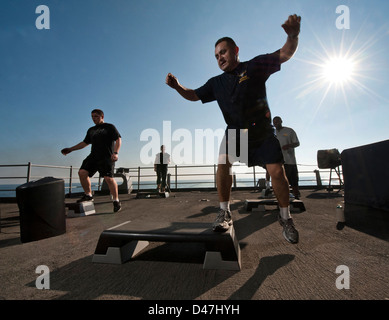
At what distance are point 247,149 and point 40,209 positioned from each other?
2.11 meters

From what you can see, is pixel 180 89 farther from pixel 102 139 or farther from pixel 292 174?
pixel 292 174

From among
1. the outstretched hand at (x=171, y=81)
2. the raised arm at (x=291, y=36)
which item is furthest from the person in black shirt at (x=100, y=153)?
the raised arm at (x=291, y=36)

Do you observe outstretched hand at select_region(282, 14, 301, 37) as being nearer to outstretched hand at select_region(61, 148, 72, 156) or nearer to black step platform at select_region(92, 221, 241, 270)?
black step platform at select_region(92, 221, 241, 270)

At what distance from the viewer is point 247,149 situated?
167 cm

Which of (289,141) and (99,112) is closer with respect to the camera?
(99,112)

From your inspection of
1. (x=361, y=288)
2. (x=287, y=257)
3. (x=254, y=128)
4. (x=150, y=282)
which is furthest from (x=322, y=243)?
(x=150, y=282)

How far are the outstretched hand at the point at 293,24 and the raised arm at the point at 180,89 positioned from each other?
96 cm

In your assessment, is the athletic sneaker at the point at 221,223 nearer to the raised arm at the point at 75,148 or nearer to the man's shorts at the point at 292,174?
the man's shorts at the point at 292,174

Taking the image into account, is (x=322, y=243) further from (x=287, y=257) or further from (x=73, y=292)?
(x=73, y=292)

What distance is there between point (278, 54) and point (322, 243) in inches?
62.5

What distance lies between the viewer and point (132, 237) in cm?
124

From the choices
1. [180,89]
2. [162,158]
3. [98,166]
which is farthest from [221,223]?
[162,158]

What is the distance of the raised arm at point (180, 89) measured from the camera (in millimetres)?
2002

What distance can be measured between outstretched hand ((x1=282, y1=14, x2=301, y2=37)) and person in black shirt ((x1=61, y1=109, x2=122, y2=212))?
3.16 metres
